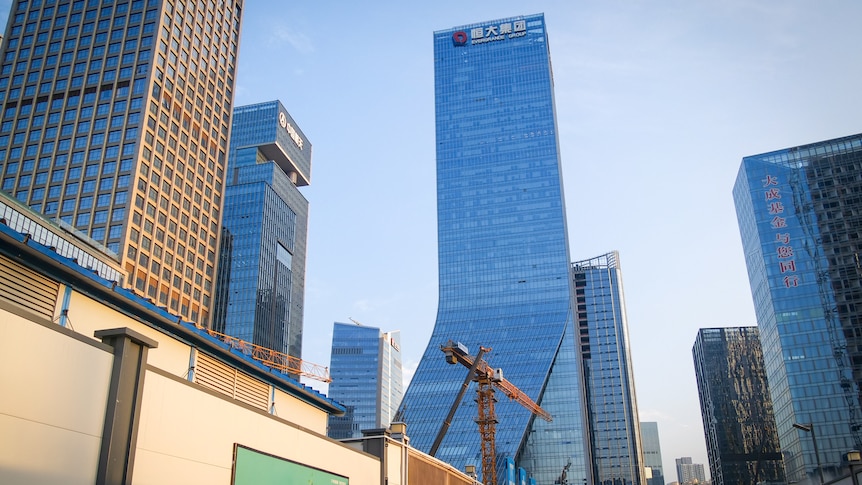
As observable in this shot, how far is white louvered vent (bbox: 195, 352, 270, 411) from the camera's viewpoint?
89.7ft

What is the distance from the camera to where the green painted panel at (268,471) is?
859 inches

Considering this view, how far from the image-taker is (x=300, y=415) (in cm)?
3375

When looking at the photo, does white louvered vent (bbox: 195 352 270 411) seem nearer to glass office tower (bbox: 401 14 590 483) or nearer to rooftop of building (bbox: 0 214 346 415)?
rooftop of building (bbox: 0 214 346 415)

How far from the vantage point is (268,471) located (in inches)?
914

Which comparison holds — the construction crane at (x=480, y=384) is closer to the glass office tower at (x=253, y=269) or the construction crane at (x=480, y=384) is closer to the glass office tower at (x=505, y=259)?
the glass office tower at (x=505, y=259)

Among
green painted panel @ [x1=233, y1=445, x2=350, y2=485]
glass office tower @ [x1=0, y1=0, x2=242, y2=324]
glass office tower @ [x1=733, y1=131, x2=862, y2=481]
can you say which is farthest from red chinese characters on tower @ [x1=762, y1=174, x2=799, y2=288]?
green painted panel @ [x1=233, y1=445, x2=350, y2=485]

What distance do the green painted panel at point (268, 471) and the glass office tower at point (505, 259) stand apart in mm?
122317

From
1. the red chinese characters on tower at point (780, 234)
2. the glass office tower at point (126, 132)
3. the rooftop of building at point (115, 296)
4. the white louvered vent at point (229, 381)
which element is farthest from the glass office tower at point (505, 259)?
→ the rooftop of building at point (115, 296)

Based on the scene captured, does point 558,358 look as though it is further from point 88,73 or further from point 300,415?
point 300,415

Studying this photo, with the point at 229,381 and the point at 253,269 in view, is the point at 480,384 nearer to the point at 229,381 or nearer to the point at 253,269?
the point at 229,381

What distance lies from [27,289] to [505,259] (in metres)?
157

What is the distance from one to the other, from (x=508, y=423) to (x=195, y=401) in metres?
138

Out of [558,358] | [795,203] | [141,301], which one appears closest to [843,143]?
[795,203]

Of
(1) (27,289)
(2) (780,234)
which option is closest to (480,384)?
(2) (780,234)
